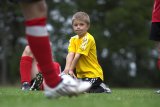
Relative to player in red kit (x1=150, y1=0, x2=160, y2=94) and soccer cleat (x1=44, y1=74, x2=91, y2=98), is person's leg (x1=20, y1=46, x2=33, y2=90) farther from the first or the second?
soccer cleat (x1=44, y1=74, x2=91, y2=98)

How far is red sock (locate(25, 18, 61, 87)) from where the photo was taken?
3.99 m

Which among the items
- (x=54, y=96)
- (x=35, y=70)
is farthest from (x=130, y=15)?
(x=54, y=96)

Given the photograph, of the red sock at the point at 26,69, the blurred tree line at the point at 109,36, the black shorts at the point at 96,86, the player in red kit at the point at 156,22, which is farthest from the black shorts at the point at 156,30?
the blurred tree line at the point at 109,36

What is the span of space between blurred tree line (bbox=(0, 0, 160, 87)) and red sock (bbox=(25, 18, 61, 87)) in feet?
82.4

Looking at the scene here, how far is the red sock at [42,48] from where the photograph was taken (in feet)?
13.1

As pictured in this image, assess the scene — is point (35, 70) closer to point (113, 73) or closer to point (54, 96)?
point (54, 96)

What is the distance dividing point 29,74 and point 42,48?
3.22 metres

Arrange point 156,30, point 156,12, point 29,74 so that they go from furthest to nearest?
point 29,74 < point 156,30 < point 156,12

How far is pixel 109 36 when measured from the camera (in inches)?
1251

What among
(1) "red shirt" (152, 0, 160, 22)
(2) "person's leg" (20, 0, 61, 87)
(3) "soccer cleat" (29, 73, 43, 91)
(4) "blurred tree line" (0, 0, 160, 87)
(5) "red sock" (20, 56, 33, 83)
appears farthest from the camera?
(4) "blurred tree line" (0, 0, 160, 87)

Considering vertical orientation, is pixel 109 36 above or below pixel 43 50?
below

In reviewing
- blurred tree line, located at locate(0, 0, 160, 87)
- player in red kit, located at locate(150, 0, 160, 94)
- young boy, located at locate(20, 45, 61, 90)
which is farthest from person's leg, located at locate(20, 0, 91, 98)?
blurred tree line, located at locate(0, 0, 160, 87)

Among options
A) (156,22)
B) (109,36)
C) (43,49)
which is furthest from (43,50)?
(109,36)

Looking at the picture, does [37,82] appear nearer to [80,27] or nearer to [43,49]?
[80,27]
